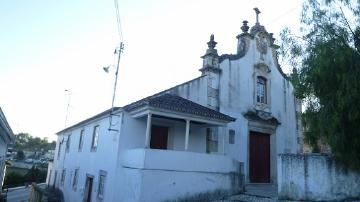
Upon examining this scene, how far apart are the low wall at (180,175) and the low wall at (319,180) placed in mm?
3598

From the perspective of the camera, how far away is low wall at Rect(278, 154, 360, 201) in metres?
9.41

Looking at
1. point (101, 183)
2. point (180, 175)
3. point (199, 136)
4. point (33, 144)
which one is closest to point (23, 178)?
point (101, 183)

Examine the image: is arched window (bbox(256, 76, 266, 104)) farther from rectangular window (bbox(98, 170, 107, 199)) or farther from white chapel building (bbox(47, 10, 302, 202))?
rectangular window (bbox(98, 170, 107, 199))

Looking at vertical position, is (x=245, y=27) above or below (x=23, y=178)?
above

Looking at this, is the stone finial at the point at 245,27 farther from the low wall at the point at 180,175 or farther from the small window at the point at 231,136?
the low wall at the point at 180,175

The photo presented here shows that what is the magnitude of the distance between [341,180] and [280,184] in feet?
5.81

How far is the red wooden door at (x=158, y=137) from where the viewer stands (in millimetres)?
14141

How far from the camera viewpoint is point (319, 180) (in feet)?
31.3

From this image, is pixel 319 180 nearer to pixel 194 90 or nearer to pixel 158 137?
pixel 158 137

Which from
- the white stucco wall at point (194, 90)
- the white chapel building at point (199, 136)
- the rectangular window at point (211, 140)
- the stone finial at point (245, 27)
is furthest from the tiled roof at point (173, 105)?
the stone finial at point (245, 27)

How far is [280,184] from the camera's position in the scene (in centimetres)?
1023

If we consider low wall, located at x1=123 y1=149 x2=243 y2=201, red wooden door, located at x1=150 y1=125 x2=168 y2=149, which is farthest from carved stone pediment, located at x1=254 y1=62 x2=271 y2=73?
red wooden door, located at x1=150 y1=125 x2=168 y2=149

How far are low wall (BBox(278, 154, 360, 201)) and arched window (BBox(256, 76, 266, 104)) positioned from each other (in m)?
8.14

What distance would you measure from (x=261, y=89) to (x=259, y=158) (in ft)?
12.8
